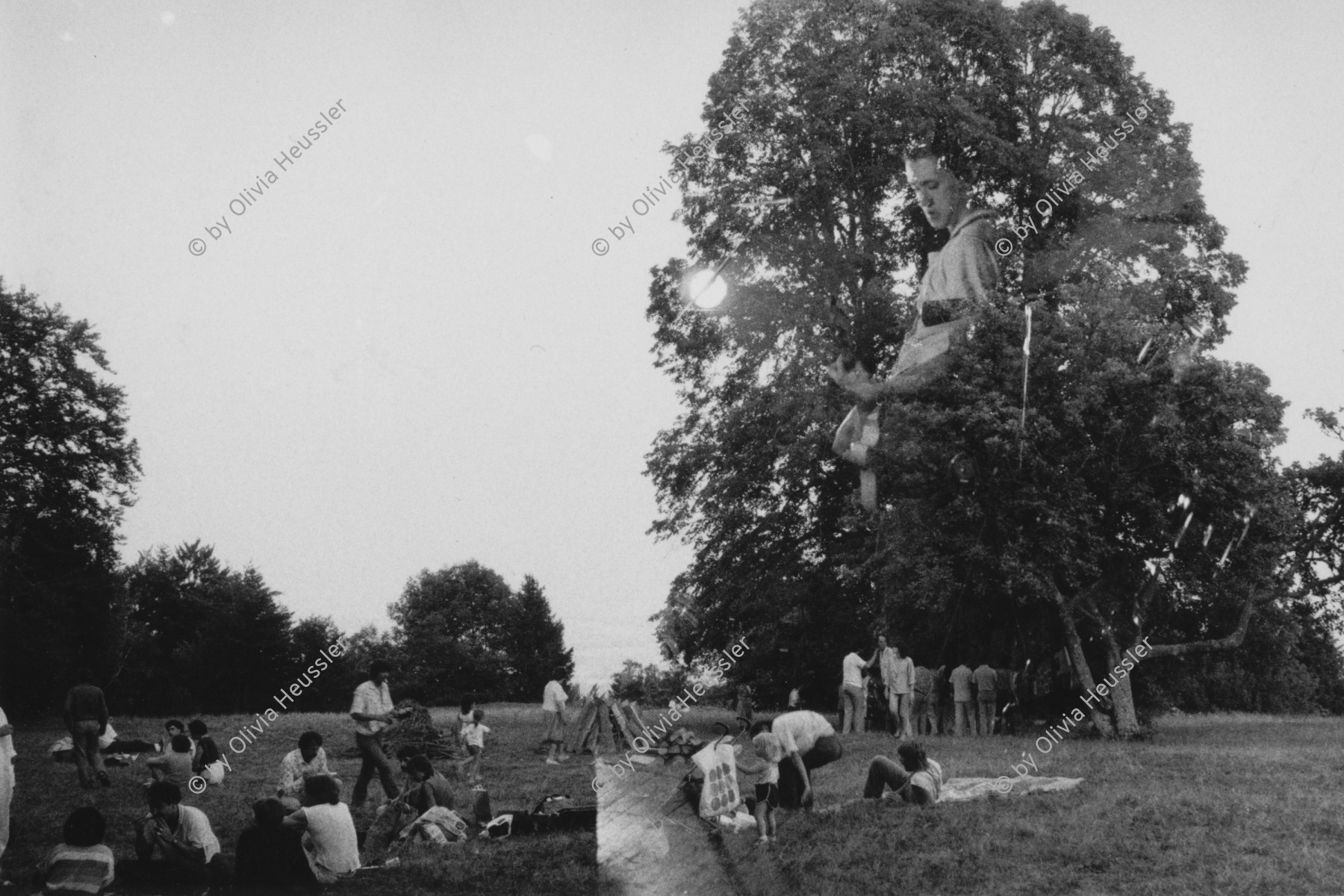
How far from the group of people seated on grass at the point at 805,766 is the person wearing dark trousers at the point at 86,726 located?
9.21 meters

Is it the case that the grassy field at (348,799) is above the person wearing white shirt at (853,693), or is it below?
below

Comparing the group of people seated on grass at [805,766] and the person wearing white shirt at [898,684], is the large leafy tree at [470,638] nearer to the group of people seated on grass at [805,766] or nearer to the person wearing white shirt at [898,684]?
the person wearing white shirt at [898,684]

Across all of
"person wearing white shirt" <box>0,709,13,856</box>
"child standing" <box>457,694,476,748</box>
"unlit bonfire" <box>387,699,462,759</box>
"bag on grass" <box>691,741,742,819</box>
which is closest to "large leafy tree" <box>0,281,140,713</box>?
"unlit bonfire" <box>387,699,462,759</box>

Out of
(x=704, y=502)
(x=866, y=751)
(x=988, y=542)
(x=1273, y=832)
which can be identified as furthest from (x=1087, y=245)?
(x=1273, y=832)

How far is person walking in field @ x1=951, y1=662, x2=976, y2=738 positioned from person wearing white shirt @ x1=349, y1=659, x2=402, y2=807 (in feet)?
38.7

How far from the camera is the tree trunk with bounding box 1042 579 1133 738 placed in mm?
19984

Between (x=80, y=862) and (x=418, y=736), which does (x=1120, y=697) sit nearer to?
(x=418, y=736)

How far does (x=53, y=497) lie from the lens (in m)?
32.6

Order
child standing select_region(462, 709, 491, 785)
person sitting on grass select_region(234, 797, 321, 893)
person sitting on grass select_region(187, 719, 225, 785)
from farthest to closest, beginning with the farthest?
child standing select_region(462, 709, 491, 785) < person sitting on grass select_region(187, 719, 225, 785) < person sitting on grass select_region(234, 797, 321, 893)

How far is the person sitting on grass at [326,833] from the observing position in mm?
9555

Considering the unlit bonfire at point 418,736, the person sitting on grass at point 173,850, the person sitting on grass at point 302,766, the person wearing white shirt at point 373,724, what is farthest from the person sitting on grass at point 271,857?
the unlit bonfire at point 418,736

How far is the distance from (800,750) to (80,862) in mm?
7302

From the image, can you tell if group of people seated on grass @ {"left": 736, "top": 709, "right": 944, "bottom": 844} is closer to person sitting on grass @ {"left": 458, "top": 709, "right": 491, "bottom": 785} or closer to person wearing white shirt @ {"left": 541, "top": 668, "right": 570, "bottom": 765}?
person sitting on grass @ {"left": 458, "top": 709, "right": 491, "bottom": 785}

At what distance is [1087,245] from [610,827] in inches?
774
